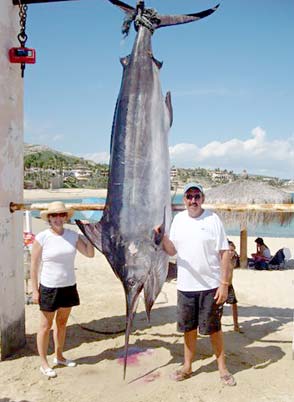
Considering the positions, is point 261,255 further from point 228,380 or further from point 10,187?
point 10,187

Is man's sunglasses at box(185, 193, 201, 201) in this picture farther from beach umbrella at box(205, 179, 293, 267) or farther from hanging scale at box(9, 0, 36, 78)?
beach umbrella at box(205, 179, 293, 267)

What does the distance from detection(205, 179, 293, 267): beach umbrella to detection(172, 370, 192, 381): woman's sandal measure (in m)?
6.09

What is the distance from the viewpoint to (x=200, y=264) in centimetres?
313

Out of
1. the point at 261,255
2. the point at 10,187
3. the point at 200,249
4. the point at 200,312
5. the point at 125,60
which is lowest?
the point at 261,255

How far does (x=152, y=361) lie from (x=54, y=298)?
1.06 metres

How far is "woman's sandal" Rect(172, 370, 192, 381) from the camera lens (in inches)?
132

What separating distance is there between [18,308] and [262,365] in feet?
7.00

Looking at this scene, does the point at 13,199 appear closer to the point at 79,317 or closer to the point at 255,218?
the point at 79,317

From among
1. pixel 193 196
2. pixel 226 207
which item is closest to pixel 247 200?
pixel 226 207

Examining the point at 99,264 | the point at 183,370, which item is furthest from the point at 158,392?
the point at 99,264

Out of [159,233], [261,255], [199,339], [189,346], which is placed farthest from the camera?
[261,255]

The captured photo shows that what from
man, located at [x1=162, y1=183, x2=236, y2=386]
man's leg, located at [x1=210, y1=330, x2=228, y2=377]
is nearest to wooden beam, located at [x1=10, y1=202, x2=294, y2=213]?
man, located at [x1=162, y1=183, x2=236, y2=386]

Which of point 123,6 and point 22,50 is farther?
point 22,50

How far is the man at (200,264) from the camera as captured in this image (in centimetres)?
313
